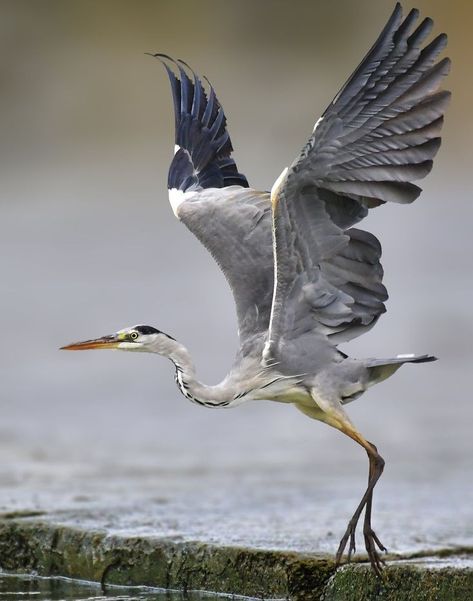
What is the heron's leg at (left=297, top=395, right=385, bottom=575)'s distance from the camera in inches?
257

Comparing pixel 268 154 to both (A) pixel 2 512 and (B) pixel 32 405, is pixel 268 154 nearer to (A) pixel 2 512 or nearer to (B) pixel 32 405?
(B) pixel 32 405

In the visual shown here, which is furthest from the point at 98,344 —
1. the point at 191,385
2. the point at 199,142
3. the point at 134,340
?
the point at 199,142

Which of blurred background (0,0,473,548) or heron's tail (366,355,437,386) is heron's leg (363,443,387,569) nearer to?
heron's tail (366,355,437,386)

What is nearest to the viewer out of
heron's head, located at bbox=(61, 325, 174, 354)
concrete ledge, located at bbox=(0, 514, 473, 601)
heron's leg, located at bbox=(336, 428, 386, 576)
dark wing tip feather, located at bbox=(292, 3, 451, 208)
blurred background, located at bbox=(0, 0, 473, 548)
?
concrete ledge, located at bbox=(0, 514, 473, 601)

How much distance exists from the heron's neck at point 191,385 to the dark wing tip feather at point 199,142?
1.57 metres

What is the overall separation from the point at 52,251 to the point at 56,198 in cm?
221

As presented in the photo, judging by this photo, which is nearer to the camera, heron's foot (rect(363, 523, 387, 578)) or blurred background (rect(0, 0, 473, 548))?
heron's foot (rect(363, 523, 387, 578))

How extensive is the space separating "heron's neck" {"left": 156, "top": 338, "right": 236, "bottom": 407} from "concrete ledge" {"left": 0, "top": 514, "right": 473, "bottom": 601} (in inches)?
24.6

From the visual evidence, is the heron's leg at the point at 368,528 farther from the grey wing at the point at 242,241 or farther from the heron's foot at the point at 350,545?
the grey wing at the point at 242,241

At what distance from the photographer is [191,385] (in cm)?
707

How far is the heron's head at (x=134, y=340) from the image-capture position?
6.99 meters

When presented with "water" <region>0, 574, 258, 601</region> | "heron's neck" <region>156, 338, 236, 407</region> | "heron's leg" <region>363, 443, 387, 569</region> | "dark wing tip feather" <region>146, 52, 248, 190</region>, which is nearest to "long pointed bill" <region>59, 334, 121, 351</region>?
"heron's neck" <region>156, 338, 236, 407</region>

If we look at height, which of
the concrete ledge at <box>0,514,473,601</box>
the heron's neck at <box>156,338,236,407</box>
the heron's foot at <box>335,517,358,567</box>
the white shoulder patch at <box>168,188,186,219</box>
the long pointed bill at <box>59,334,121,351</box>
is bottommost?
the concrete ledge at <box>0,514,473,601</box>

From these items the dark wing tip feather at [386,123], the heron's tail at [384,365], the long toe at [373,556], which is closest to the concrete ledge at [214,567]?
the long toe at [373,556]
